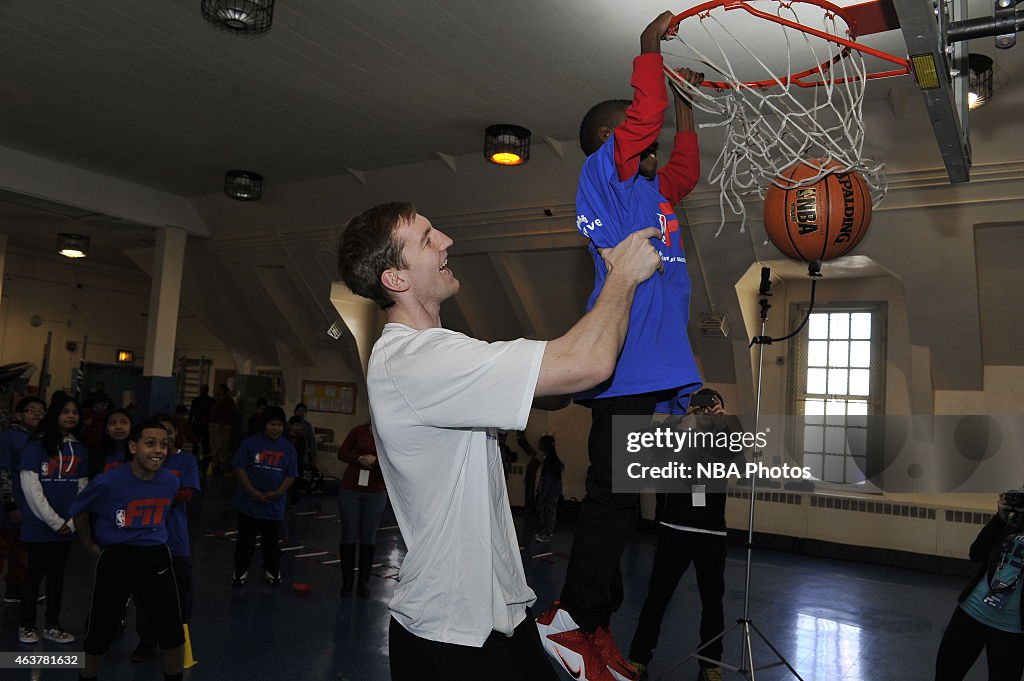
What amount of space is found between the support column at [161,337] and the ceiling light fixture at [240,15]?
7.27 meters

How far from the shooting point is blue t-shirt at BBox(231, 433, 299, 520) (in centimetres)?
704

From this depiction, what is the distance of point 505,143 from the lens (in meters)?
8.27

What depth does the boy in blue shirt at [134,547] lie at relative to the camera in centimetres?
402

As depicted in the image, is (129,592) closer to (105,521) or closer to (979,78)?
(105,521)

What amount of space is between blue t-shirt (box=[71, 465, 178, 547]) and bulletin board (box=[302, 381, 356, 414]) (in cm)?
1002

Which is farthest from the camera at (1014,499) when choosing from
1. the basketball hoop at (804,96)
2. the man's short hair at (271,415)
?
the man's short hair at (271,415)

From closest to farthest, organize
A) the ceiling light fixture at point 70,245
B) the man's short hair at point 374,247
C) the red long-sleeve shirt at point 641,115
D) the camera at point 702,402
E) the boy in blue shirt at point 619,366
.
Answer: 1. the man's short hair at point 374,247
2. the red long-sleeve shirt at point 641,115
3. the boy in blue shirt at point 619,366
4. the camera at point 702,402
5. the ceiling light fixture at point 70,245

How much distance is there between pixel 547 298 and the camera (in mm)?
11375

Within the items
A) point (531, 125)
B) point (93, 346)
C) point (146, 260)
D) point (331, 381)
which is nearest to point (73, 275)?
point (93, 346)

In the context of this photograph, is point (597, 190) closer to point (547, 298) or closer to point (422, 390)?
point (422, 390)

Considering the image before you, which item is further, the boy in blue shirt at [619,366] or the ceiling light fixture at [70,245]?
the ceiling light fixture at [70,245]

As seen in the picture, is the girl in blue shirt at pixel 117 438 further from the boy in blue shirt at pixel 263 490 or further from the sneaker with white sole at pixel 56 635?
the boy in blue shirt at pixel 263 490

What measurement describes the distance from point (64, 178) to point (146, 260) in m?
4.00

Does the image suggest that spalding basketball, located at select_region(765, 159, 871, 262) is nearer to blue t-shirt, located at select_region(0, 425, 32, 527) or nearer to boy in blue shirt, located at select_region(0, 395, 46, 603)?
blue t-shirt, located at select_region(0, 425, 32, 527)
